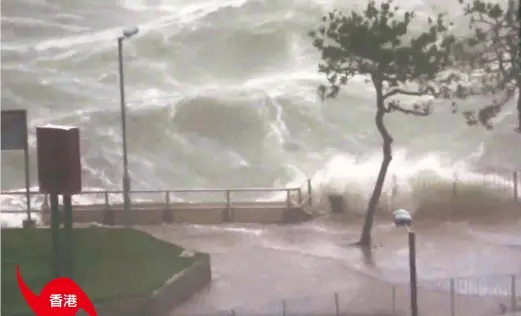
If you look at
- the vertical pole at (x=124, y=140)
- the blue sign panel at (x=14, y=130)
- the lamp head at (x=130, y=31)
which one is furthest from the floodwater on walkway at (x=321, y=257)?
the lamp head at (x=130, y=31)

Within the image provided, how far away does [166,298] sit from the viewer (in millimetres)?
2928

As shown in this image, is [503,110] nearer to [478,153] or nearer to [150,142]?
[478,153]

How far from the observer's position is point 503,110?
331 centimetres

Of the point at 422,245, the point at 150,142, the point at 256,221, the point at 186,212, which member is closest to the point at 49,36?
the point at 150,142

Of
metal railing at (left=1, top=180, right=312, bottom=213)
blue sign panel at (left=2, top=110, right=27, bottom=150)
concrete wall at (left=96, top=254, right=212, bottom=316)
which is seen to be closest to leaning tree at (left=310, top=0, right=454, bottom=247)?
metal railing at (left=1, top=180, right=312, bottom=213)

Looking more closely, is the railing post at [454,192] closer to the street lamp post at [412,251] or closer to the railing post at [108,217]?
the street lamp post at [412,251]

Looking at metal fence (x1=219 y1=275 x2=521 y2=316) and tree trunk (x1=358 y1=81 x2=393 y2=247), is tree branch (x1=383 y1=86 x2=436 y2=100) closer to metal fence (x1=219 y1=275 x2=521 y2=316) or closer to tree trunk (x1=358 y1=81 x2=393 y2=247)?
tree trunk (x1=358 y1=81 x2=393 y2=247)

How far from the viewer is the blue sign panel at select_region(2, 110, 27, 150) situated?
308cm

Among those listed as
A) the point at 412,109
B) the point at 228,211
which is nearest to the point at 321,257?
the point at 228,211

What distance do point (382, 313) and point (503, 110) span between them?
1.00 metres

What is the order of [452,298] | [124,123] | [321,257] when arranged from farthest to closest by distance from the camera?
[124,123], [321,257], [452,298]

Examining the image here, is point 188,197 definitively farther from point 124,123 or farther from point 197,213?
point 124,123

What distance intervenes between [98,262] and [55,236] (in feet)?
0.71

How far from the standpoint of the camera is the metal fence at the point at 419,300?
2.97 meters
